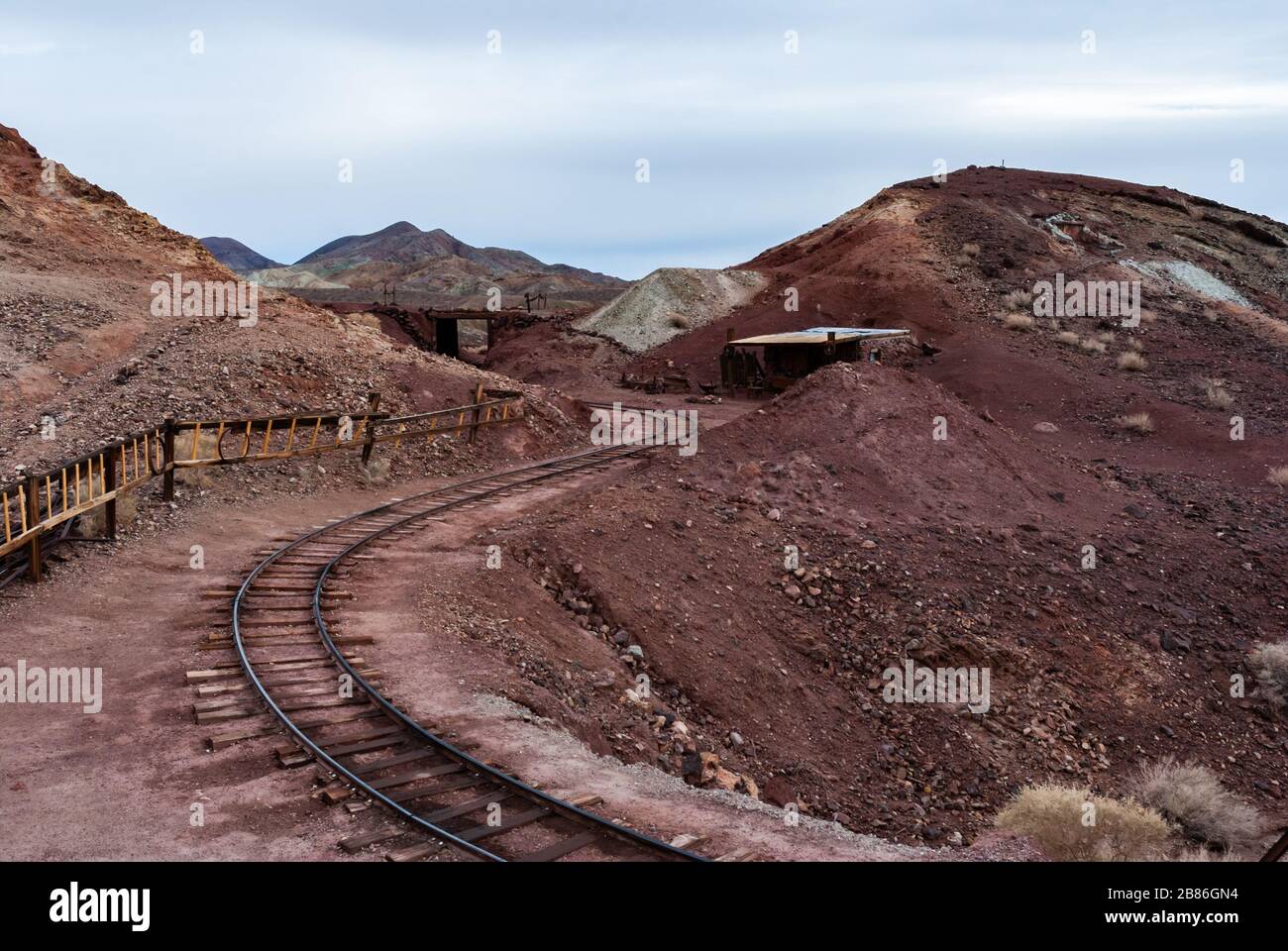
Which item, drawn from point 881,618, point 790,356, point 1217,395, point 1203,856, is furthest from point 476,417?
point 1217,395

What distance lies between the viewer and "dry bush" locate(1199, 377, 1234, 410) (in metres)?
34.3

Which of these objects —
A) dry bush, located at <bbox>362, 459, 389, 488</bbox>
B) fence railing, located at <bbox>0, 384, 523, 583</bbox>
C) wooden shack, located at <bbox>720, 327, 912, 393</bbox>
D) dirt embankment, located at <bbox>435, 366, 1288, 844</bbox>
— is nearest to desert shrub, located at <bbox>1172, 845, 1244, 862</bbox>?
dirt embankment, located at <bbox>435, 366, 1288, 844</bbox>

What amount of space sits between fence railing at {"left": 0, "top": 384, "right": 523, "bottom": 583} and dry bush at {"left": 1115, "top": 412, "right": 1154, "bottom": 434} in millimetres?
20449

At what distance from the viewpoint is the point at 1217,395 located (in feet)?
114

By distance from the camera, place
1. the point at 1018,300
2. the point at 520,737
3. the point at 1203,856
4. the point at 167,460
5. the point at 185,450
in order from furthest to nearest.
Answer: the point at 1018,300
the point at 185,450
the point at 167,460
the point at 520,737
the point at 1203,856

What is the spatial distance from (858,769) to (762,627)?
10.0 feet

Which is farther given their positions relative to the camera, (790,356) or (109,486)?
(790,356)

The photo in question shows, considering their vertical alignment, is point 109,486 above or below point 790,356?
below

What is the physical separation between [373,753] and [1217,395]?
3506cm

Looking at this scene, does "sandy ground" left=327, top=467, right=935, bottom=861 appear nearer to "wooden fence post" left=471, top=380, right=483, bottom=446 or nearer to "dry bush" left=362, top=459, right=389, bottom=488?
"dry bush" left=362, top=459, right=389, bottom=488

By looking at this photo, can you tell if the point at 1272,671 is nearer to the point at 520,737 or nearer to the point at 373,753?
the point at 520,737

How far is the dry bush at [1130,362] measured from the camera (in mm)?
39688

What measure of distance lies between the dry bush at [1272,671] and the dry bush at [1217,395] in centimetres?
2065

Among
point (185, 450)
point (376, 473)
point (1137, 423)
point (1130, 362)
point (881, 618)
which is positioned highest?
point (1130, 362)
